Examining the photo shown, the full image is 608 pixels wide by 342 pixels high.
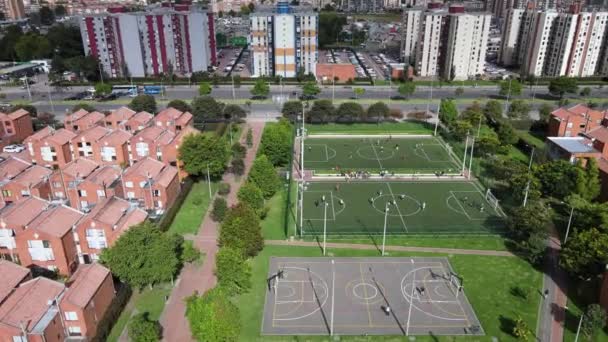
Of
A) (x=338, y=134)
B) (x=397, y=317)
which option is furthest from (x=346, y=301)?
(x=338, y=134)

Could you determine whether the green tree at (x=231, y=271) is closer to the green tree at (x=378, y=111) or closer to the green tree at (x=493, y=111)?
the green tree at (x=378, y=111)

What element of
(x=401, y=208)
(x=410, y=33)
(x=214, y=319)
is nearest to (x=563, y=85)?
(x=410, y=33)

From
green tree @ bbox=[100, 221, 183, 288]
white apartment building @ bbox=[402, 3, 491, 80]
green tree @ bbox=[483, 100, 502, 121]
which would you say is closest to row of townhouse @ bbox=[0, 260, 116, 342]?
green tree @ bbox=[100, 221, 183, 288]

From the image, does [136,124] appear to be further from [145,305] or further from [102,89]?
[145,305]

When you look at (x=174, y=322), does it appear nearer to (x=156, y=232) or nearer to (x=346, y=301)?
(x=156, y=232)

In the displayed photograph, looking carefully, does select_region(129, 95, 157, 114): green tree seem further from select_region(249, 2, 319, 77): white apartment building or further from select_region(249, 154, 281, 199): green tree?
select_region(249, 154, 281, 199): green tree

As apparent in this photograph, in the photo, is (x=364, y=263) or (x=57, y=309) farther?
(x=364, y=263)
